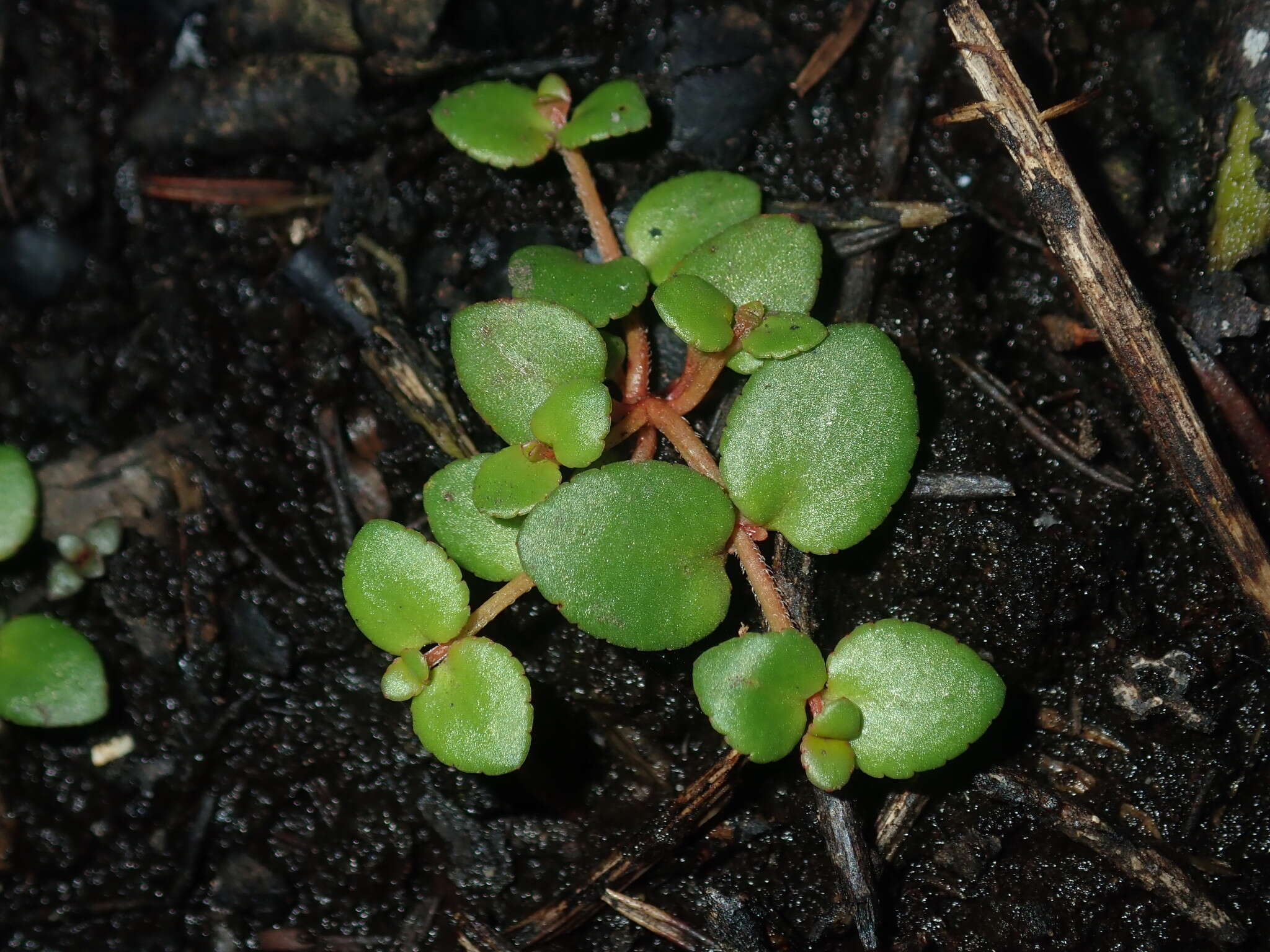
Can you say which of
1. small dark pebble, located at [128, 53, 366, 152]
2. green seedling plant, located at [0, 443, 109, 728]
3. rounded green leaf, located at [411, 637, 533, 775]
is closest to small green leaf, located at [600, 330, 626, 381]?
rounded green leaf, located at [411, 637, 533, 775]

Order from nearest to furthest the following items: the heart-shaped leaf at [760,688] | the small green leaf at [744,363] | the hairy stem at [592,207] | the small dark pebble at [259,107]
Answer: the heart-shaped leaf at [760,688]
the small green leaf at [744,363]
the hairy stem at [592,207]
the small dark pebble at [259,107]

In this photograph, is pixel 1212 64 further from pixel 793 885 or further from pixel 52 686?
pixel 52 686

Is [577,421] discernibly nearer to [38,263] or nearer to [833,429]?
[833,429]

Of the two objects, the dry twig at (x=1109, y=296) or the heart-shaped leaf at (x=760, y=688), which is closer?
the heart-shaped leaf at (x=760, y=688)

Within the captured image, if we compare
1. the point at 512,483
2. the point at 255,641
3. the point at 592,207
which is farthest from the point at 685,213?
the point at 255,641

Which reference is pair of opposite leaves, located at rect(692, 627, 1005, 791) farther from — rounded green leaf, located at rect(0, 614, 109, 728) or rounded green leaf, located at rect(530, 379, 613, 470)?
rounded green leaf, located at rect(0, 614, 109, 728)

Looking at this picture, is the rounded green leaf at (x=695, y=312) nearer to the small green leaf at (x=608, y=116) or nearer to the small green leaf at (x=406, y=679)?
the small green leaf at (x=608, y=116)

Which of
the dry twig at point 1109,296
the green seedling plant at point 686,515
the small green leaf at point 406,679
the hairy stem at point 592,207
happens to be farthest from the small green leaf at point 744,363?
the small green leaf at point 406,679
